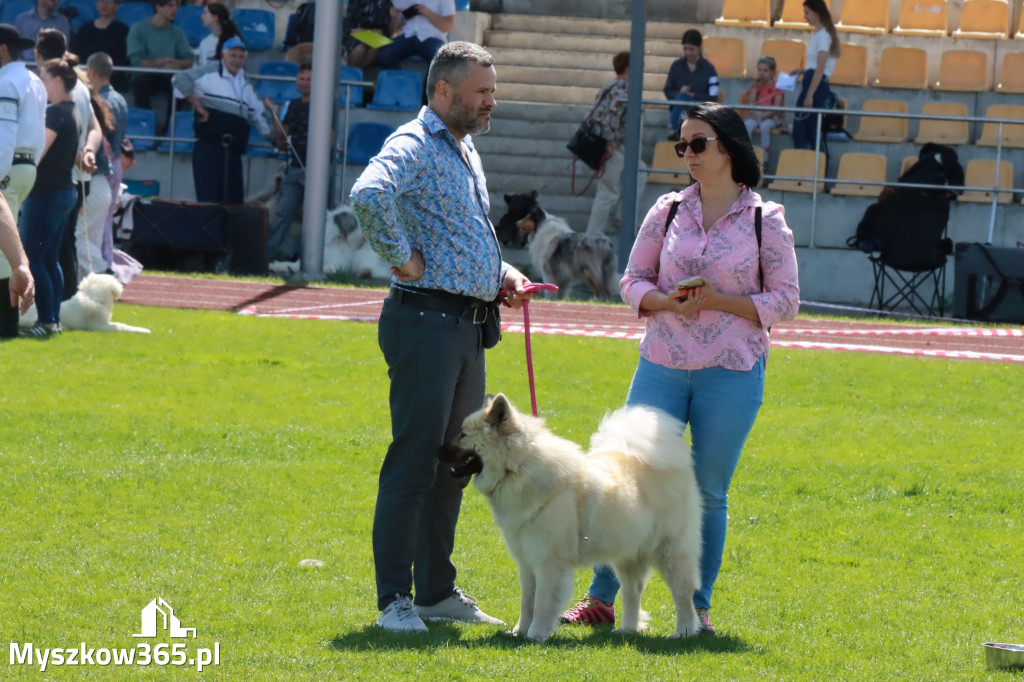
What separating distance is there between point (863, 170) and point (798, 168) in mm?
1045

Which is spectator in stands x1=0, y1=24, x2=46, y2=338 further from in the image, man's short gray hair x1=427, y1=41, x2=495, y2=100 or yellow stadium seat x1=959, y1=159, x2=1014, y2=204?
yellow stadium seat x1=959, y1=159, x2=1014, y2=204

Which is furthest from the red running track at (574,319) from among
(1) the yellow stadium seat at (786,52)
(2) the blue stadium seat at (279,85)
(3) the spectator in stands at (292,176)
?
(1) the yellow stadium seat at (786,52)

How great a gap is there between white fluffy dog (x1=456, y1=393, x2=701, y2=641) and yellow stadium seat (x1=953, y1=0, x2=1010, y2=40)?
20362 mm

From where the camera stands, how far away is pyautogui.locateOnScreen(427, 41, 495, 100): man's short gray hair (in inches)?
197

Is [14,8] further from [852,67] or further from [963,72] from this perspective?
[963,72]

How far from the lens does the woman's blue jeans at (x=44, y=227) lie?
11.4 m

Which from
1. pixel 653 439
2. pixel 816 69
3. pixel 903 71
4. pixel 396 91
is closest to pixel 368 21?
pixel 396 91

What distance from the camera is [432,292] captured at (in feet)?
16.8

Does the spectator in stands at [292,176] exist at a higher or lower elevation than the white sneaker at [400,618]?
higher

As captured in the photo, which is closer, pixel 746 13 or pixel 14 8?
pixel 14 8

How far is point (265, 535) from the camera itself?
6695 mm

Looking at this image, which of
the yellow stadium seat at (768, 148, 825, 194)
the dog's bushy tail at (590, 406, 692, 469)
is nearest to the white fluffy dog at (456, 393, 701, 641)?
the dog's bushy tail at (590, 406, 692, 469)

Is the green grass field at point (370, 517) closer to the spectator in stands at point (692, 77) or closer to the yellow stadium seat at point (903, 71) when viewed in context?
the spectator in stands at point (692, 77)

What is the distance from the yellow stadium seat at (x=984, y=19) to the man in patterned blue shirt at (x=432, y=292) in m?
20.5
